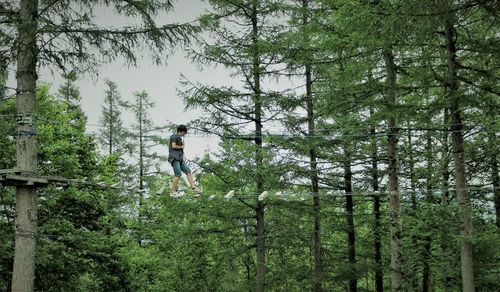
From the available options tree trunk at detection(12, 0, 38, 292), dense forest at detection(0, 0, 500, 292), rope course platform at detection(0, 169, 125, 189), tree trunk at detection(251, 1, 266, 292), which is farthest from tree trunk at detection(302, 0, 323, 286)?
tree trunk at detection(12, 0, 38, 292)

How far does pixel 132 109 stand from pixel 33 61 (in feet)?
58.1

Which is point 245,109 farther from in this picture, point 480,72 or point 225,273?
point 225,273

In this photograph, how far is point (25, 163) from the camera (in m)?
8.47

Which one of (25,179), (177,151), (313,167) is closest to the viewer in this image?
(25,179)

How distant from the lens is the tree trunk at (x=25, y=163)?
8.45 metres

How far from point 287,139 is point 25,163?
6944mm

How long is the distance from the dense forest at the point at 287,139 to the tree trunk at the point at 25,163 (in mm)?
25

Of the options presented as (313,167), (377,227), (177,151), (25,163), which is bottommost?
(377,227)

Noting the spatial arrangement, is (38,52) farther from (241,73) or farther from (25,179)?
(241,73)

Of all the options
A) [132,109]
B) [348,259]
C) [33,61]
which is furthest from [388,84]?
[132,109]

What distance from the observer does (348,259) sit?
17.7 metres

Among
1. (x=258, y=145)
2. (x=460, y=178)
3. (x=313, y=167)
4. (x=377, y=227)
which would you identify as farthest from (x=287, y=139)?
(x=377, y=227)

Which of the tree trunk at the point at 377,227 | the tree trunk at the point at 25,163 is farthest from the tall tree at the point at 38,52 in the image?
the tree trunk at the point at 377,227

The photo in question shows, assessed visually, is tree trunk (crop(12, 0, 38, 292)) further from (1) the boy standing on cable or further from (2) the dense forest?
(1) the boy standing on cable
